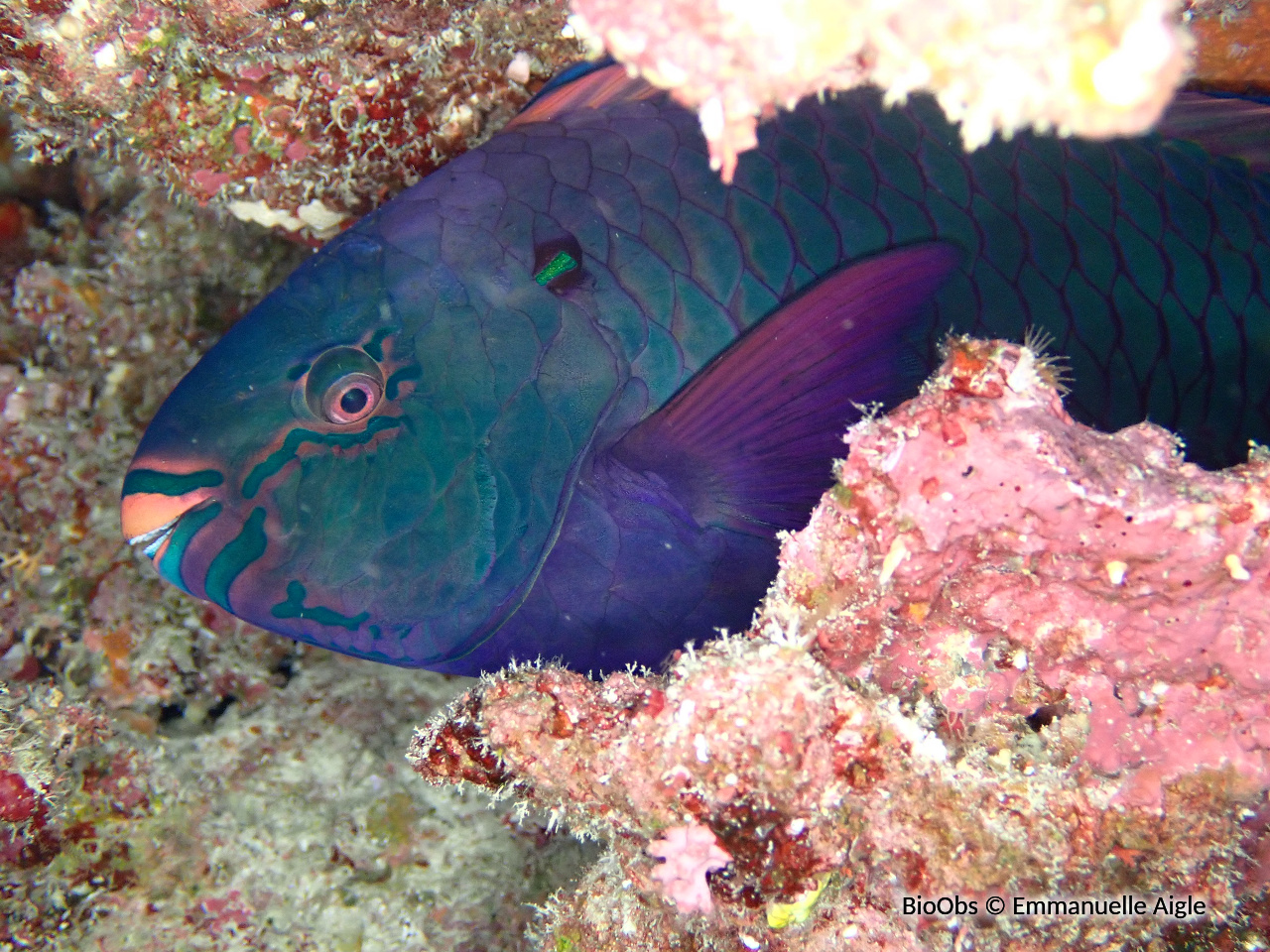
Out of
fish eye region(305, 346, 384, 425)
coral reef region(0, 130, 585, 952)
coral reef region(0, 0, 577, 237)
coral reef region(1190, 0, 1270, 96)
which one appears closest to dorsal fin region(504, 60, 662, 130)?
coral reef region(0, 0, 577, 237)

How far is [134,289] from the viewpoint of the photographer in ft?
12.6

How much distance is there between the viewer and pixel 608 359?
87.7 inches

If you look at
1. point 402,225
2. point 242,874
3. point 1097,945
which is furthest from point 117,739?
point 1097,945

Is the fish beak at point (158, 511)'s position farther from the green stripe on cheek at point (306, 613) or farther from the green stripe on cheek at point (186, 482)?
the green stripe on cheek at point (306, 613)

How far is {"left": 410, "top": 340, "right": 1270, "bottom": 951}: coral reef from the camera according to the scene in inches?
57.4

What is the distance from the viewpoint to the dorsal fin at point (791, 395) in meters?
2.10

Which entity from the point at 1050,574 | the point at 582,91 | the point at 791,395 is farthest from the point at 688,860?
the point at 582,91

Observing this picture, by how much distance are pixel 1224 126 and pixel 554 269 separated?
8.13 ft

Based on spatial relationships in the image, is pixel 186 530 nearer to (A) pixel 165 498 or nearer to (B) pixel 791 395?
(A) pixel 165 498

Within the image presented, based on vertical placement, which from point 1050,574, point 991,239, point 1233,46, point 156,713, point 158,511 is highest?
point 1233,46

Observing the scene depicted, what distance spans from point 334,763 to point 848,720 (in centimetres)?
241

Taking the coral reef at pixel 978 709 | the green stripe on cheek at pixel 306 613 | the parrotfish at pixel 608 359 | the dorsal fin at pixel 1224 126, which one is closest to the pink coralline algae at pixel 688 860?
the coral reef at pixel 978 709

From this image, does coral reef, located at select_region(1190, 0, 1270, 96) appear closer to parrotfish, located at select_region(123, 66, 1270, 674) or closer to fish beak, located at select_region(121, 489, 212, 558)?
parrotfish, located at select_region(123, 66, 1270, 674)

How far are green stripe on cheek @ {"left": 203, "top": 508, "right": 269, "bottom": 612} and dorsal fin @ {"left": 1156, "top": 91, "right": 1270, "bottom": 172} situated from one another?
325 centimetres
